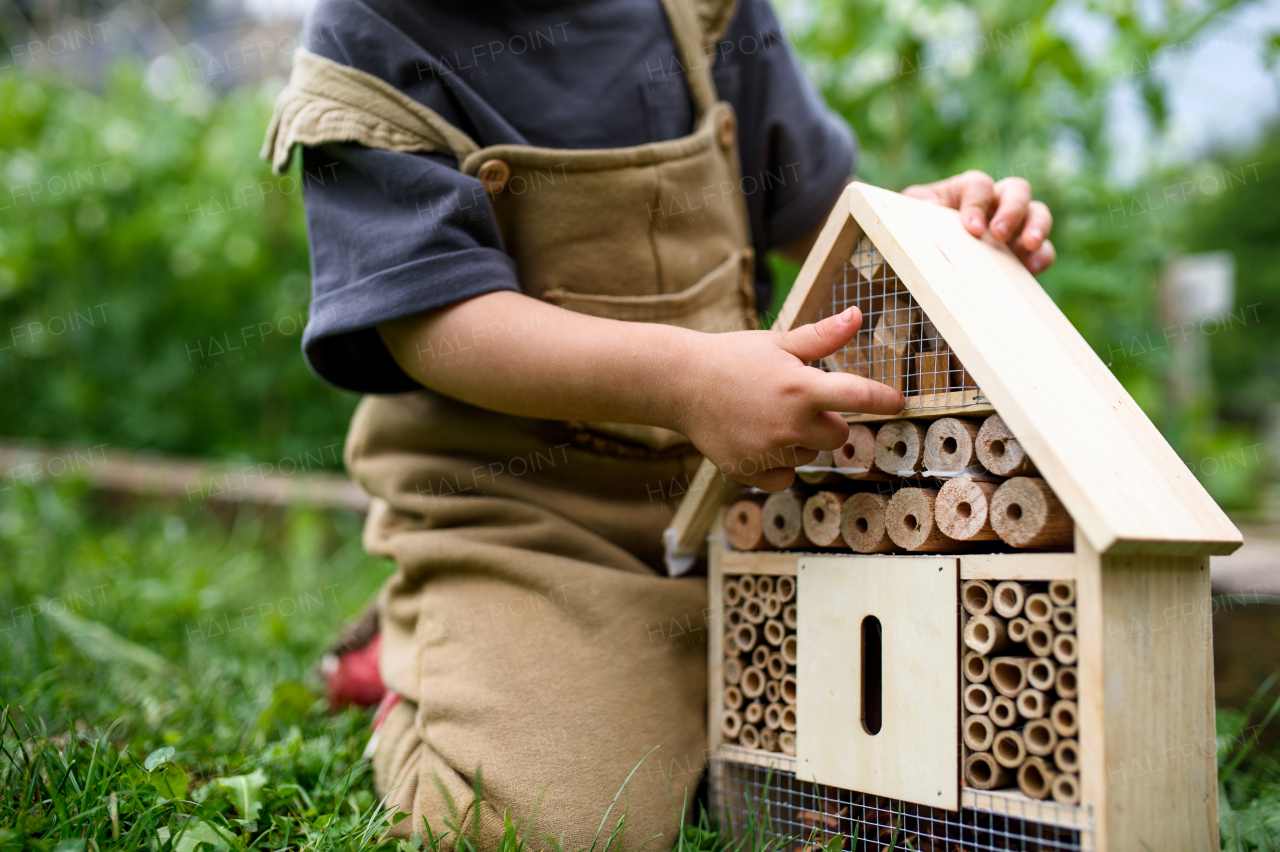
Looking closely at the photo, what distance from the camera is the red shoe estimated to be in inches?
58.6

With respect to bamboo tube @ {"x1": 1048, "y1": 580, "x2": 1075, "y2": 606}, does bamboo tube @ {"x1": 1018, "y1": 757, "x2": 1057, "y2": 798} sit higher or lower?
lower

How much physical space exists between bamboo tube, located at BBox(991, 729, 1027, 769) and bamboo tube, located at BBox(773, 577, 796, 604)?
28 centimetres

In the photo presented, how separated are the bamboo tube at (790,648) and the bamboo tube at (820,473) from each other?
0.18 m

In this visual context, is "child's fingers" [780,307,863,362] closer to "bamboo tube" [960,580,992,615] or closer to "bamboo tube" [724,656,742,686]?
"bamboo tube" [960,580,992,615]

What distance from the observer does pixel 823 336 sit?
36.5 inches

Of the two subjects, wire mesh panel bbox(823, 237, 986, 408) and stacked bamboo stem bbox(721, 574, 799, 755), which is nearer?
wire mesh panel bbox(823, 237, 986, 408)

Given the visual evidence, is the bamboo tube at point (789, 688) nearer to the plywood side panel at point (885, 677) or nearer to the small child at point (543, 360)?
the plywood side panel at point (885, 677)

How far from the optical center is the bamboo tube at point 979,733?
875 mm

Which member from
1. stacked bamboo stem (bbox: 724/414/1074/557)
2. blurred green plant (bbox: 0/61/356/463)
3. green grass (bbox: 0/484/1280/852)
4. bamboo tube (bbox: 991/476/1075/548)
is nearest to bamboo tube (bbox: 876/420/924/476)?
stacked bamboo stem (bbox: 724/414/1074/557)

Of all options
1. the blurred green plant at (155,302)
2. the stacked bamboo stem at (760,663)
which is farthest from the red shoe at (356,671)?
the blurred green plant at (155,302)

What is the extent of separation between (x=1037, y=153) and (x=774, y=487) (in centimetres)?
161

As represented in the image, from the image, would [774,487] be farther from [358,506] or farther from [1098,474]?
[358,506]

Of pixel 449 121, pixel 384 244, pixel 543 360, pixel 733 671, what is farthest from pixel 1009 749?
pixel 449 121

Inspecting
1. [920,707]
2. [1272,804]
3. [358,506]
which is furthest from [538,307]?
[358,506]
